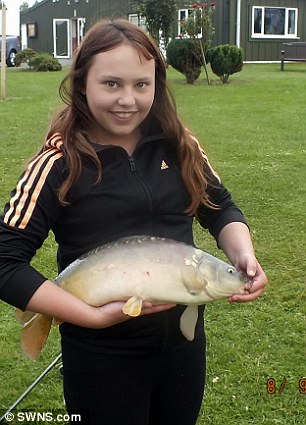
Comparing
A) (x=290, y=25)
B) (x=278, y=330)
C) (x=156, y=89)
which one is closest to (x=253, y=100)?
(x=278, y=330)

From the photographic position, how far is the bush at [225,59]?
725 inches

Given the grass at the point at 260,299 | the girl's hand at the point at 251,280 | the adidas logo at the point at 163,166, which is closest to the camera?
the girl's hand at the point at 251,280

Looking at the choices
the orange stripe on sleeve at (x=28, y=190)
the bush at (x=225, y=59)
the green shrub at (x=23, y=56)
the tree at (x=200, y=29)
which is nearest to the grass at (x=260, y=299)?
the orange stripe on sleeve at (x=28, y=190)

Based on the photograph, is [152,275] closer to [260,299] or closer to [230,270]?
[230,270]

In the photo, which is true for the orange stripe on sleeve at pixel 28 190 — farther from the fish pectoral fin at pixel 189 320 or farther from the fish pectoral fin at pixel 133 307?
the fish pectoral fin at pixel 189 320

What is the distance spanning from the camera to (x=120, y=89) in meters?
1.86

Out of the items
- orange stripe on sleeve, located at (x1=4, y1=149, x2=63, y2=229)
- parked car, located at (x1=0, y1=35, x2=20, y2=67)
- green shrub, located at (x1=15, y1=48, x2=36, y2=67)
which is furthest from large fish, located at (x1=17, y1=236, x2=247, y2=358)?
parked car, located at (x1=0, y1=35, x2=20, y2=67)

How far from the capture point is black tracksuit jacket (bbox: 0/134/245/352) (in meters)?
1.76

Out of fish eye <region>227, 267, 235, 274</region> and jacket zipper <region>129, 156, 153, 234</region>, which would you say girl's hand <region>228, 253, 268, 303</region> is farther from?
jacket zipper <region>129, 156, 153, 234</region>

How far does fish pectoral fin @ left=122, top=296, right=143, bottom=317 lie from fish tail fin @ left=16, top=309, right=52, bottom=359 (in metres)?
0.29

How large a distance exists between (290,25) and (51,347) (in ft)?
91.2

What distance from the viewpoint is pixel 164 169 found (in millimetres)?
2020

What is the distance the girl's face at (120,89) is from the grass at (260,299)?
0.42 m

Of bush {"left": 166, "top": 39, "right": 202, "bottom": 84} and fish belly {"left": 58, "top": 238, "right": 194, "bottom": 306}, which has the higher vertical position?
bush {"left": 166, "top": 39, "right": 202, "bottom": 84}
